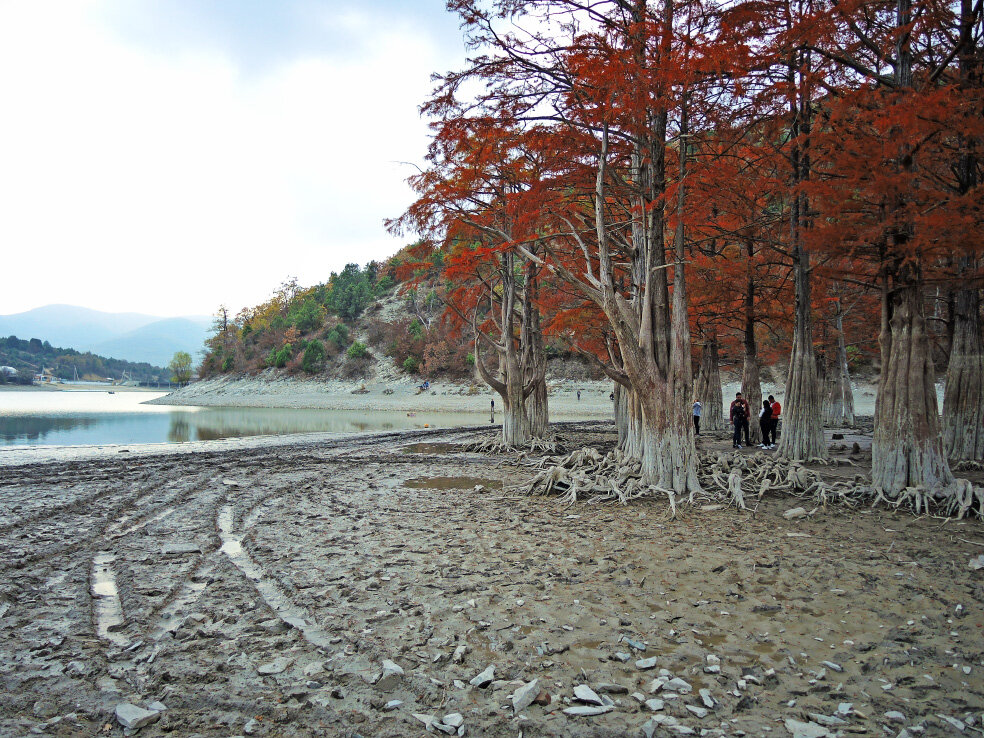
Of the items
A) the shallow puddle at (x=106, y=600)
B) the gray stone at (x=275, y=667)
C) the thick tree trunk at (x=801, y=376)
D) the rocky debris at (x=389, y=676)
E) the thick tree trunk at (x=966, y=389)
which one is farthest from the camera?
the thick tree trunk at (x=801, y=376)

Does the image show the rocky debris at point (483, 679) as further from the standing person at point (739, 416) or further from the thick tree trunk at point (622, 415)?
the standing person at point (739, 416)

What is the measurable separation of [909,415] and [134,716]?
10.4 metres

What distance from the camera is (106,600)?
17.6 feet

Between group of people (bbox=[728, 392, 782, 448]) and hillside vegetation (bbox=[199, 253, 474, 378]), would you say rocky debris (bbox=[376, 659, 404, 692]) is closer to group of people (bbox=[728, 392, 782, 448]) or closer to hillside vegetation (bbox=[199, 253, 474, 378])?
group of people (bbox=[728, 392, 782, 448])

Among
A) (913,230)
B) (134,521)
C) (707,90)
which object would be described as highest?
(707,90)

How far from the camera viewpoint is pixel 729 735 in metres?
3.27

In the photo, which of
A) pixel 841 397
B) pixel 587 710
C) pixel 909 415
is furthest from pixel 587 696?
pixel 841 397

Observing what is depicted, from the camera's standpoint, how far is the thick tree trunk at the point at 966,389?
13094 millimetres

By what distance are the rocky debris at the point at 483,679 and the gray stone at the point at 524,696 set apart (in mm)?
236

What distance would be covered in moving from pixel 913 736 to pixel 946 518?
6048mm

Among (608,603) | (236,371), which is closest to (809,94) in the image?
(608,603)

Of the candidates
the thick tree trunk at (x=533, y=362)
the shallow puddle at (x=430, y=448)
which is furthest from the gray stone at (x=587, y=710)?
the thick tree trunk at (x=533, y=362)

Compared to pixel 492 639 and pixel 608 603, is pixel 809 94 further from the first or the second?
pixel 492 639

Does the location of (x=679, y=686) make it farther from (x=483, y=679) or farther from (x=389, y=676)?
(x=389, y=676)
